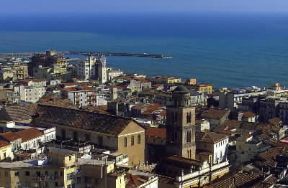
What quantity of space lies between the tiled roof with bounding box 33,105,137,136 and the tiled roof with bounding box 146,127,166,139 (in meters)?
5.89

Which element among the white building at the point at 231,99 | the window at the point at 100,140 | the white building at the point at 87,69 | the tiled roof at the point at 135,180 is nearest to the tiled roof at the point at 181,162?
the window at the point at 100,140

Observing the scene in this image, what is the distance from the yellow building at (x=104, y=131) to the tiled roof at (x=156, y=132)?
14.1ft

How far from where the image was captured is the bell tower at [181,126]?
144 ft

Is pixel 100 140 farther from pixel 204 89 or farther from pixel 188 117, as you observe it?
pixel 204 89

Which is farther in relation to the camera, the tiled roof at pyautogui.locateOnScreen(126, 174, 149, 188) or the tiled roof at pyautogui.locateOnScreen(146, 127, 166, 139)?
the tiled roof at pyautogui.locateOnScreen(146, 127, 166, 139)

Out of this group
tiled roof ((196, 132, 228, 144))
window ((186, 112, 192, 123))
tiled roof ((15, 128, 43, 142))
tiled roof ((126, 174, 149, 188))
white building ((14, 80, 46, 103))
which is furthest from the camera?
white building ((14, 80, 46, 103))

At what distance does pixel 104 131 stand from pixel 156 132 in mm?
7963

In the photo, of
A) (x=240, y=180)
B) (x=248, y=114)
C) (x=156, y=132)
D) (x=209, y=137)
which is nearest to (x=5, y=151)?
(x=240, y=180)

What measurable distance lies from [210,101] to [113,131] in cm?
3802

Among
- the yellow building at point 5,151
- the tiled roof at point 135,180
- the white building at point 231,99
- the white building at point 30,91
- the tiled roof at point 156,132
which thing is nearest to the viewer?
the tiled roof at point 135,180

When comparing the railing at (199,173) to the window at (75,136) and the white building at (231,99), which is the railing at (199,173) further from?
the white building at (231,99)

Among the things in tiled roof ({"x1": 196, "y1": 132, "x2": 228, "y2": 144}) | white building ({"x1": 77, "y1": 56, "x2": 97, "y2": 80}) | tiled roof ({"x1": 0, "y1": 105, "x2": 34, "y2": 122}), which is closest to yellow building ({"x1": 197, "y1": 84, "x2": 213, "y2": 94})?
white building ({"x1": 77, "y1": 56, "x2": 97, "y2": 80})

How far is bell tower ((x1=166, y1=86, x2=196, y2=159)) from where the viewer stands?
43875 mm

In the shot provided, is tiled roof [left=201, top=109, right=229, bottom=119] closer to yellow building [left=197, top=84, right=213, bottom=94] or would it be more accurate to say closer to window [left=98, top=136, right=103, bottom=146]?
window [left=98, top=136, right=103, bottom=146]
